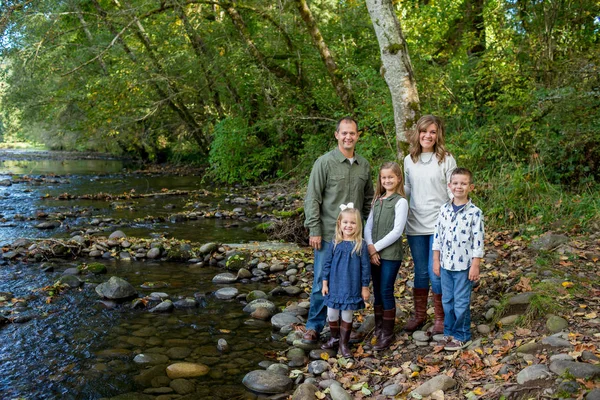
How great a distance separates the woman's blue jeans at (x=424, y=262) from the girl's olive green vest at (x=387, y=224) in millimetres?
247

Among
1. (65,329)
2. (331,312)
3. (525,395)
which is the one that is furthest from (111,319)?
(525,395)

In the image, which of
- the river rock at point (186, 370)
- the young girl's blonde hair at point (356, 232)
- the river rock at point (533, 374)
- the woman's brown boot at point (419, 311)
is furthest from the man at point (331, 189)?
the river rock at point (533, 374)

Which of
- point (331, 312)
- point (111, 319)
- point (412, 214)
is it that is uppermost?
point (412, 214)

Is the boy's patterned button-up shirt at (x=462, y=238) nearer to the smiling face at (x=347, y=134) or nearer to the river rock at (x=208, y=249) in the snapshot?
the smiling face at (x=347, y=134)

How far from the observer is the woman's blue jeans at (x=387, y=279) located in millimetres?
4188

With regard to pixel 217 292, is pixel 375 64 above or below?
above

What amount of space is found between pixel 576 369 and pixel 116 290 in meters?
4.75

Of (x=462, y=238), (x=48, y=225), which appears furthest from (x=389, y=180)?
(x=48, y=225)

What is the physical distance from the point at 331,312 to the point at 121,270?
397cm

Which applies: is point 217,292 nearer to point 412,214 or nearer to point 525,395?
point 412,214

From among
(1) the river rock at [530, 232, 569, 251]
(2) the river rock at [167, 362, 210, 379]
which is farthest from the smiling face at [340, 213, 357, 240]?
(1) the river rock at [530, 232, 569, 251]

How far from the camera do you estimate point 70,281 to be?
6266 millimetres

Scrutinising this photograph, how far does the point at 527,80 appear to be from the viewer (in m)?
8.52

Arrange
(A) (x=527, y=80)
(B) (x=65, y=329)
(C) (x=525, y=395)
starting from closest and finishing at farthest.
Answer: (C) (x=525, y=395), (B) (x=65, y=329), (A) (x=527, y=80)
